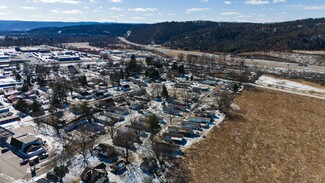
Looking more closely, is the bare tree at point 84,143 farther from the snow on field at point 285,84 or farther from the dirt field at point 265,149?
the snow on field at point 285,84

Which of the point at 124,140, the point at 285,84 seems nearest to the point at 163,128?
the point at 124,140

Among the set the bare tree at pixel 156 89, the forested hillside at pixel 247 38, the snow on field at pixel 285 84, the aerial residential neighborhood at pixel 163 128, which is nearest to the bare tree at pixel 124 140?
the aerial residential neighborhood at pixel 163 128

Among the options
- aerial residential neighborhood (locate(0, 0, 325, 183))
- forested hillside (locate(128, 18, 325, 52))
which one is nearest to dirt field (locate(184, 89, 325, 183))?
aerial residential neighborhood (locate(0, 0, 325, 183))

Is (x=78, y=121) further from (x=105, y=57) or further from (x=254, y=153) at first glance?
(x=105, y=57)

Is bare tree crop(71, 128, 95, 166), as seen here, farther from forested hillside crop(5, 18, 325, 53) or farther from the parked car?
forested hillside crop(5, 18, 325, 53)

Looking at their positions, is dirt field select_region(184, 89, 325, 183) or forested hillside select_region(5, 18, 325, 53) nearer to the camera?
dirt field select_region(184, 89, 325, 183)

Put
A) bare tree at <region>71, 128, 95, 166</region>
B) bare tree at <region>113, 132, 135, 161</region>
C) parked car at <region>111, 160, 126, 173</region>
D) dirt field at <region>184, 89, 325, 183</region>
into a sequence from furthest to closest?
bare tree at <region>113, 132, 135, 161</region>, bare tree at <region>71, 128, 95, 166</region>, dirt field at <region>184, 89, 325, 183</region>, parked car at <region>111, 160, 126, 173</region>
